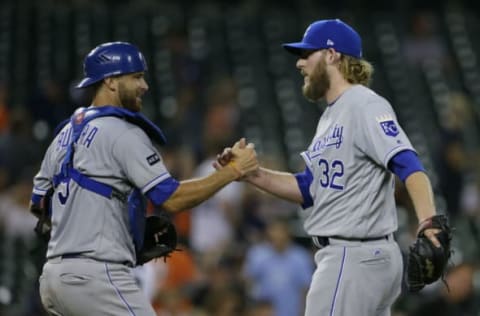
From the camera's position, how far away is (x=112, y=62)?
19.0 ft

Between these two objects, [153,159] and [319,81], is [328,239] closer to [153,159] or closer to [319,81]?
[319,81]

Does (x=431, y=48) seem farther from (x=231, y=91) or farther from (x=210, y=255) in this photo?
(x=210, y=255)

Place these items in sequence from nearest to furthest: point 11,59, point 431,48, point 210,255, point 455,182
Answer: point 210,255
point 455,182
point 11,59
point 431,48

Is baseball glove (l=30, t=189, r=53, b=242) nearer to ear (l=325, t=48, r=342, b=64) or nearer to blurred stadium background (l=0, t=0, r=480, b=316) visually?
blurred stadium background (l=0, t=0, r=480, b=316)

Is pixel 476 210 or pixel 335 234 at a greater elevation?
pixel 335 234

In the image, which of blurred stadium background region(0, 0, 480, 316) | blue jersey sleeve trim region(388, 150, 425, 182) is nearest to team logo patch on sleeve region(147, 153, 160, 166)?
blue jersey sleeve trim region(388, 150, 425, 182)

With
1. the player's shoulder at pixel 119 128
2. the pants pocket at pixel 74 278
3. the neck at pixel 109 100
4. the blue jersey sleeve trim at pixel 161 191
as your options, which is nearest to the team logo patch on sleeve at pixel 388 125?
the blue jersey sleeve trim at pixel 161 191

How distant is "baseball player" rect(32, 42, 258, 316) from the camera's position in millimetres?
5570

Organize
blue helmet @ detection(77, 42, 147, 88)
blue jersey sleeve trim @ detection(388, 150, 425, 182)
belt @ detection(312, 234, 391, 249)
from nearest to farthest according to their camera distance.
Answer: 1. blue jersey sleeve trim @ detection(388, 150, 425, 182)
2. belt @ detection(312, 234, 391, 249)
3. blue helmet @ detection(77, 42, 147, 88)

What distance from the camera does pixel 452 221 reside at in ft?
37.8

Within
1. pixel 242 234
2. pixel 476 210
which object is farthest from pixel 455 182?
pixel 242 234

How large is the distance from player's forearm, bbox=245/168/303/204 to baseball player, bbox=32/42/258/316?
43 cm

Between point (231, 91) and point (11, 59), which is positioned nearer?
point (231, 91)

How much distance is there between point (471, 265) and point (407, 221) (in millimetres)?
1892
